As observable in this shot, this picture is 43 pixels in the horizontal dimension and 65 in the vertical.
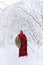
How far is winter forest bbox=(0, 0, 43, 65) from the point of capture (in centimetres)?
199

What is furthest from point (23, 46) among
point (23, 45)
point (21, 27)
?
point (21, 27)

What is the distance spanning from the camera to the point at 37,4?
6.68 ft

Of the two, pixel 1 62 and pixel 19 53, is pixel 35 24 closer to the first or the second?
pixel 19 53

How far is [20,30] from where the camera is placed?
2.03m

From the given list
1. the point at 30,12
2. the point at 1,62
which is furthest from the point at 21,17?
the point at 1,62

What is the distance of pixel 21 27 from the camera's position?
6.68 ft

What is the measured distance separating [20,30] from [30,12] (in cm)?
23

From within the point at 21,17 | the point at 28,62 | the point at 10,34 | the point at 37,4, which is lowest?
the point at 28,62

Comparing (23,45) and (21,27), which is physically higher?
(21,27)

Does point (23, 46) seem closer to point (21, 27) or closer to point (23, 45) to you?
point (23, 45)

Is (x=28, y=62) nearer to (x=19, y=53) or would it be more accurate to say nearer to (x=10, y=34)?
(x=19, y=53)

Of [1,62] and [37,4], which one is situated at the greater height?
[37,4]

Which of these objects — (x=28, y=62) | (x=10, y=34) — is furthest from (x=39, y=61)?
(x=10, y=34)

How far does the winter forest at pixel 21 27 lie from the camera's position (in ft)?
6.54
